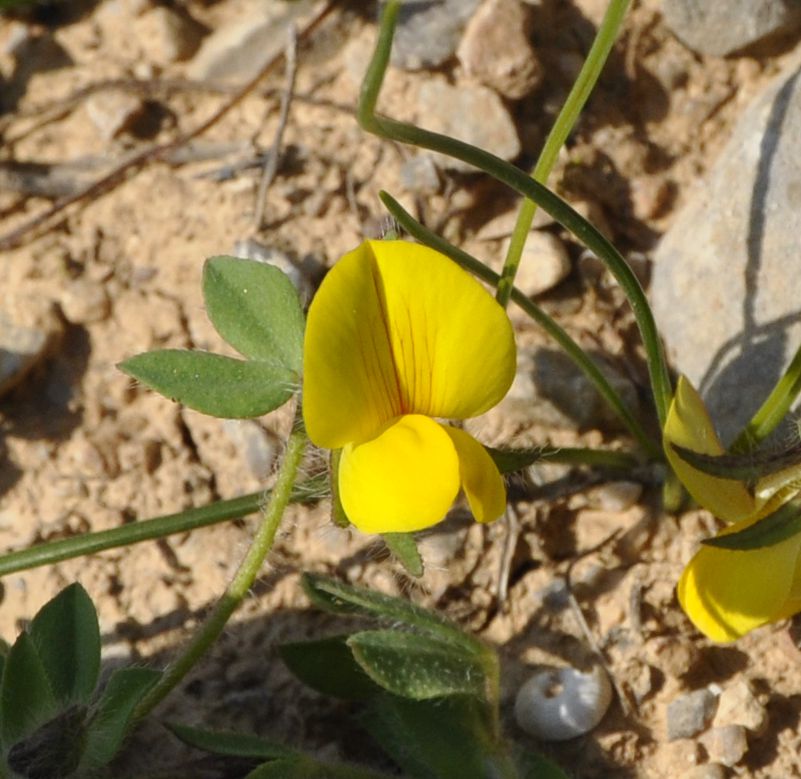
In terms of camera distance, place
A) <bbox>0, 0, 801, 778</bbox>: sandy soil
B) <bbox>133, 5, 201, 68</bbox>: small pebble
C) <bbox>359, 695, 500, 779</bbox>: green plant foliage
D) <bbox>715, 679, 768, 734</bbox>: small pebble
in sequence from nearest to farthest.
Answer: <bbox>359, 695, 500, 779</bbox>: green plant foliage, <bbox>715, 679, 768, 734</bbox>: small pebble, <bbox>0, 0, 801, 778</bbox>: sandy soil, <bbox>133, 5, 201, 68</bbox>: small pebble

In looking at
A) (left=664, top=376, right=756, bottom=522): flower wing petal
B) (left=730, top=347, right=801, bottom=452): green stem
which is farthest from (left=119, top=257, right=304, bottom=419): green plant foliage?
(left=730, top=347, right=801, bottom=452): green stem

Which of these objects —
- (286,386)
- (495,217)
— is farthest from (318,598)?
(495,217)

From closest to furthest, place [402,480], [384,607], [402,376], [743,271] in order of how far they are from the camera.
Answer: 1. [402,480]
2. [402,376]
3. [384,607]
4. [743,271]

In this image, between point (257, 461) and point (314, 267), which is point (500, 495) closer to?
point (257, 461)

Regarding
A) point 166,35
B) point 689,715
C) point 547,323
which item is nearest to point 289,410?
point 547,323

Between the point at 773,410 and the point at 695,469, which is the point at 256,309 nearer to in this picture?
the point at 695,469

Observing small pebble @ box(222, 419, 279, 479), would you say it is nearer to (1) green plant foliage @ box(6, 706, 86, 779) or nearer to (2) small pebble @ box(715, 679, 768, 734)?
(1) green plant foliage @ box(6, 706, 86, 779)

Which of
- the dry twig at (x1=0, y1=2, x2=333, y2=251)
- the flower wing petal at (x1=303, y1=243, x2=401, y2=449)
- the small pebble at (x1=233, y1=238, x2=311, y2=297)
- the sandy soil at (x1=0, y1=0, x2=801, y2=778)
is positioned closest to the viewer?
the flower wing petal at (x1=303, y1=243, x2=401, y2=449)
